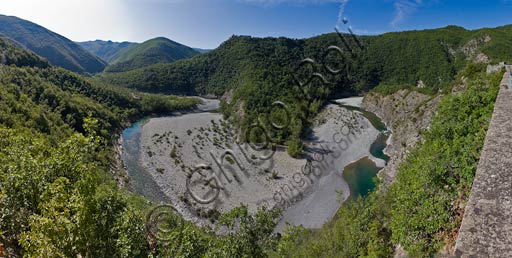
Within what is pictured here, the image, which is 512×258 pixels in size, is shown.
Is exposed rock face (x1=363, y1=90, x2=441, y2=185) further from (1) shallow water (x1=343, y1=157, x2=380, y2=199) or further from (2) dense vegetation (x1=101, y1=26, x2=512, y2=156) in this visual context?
(2) dense vegetation (x1=101, y1=26, x2=512, y2=156)

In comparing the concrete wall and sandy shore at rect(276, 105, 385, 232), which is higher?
the concrete wall

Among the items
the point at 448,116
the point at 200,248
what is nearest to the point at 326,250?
the point at 200,248

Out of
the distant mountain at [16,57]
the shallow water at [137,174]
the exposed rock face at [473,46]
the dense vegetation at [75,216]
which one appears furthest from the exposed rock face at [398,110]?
the distant mountain at [16,57]

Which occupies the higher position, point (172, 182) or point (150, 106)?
point (150, 106)

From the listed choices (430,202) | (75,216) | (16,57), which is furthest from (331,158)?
(16,57)

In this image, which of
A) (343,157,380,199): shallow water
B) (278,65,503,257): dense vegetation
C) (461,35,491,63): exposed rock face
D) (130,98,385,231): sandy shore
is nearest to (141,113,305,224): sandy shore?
(130,98,385,231): sandy shore

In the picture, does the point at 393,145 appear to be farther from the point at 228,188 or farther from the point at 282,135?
the point at 228,188

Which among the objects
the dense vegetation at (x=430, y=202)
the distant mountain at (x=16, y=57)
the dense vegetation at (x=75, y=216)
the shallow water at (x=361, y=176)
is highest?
the distant mountain at (x=16, y=57)

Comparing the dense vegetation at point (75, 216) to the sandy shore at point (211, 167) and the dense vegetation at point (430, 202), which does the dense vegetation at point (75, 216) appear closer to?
the dense vegetation at point (430, 202)
